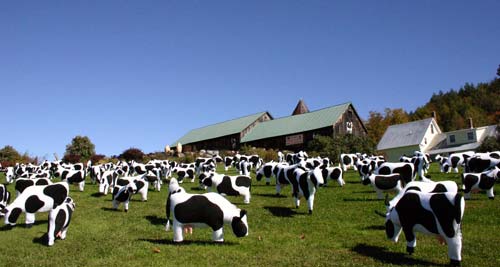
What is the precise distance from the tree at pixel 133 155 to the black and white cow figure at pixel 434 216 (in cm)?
4817

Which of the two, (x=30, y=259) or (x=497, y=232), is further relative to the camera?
(x=497, y=232)

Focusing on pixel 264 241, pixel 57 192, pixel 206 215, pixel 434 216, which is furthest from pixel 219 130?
pixel 434 216

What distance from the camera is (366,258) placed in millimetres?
11562

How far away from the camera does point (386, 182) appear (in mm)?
20109

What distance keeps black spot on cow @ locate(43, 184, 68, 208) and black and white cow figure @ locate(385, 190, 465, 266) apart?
11.7 meters

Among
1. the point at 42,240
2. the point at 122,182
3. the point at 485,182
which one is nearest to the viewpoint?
the point at 42,240

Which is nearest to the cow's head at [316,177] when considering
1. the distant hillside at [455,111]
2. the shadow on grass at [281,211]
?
the shadow on grass at [281,211]

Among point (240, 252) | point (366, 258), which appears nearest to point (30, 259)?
point (240, 252)

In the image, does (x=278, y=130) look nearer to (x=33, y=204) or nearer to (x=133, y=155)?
(x=133, y=155)

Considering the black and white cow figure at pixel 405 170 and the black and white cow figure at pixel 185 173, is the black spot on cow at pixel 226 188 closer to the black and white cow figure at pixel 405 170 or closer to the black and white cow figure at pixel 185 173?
the black and white cow figure at pixel 405 170

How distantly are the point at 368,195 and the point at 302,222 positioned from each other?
688 cm

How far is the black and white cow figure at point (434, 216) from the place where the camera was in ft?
34.0

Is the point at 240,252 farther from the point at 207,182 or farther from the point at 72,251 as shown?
the point at 207,182

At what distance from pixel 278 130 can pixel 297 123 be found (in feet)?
10.9
